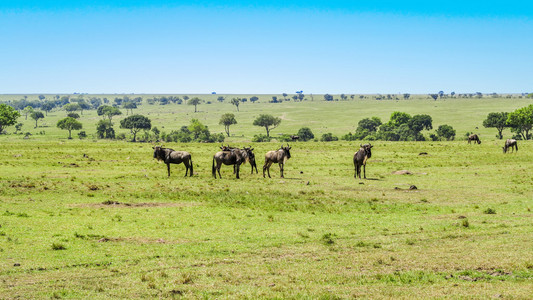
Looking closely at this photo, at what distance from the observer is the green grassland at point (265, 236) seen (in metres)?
12.8

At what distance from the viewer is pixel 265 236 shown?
61.0 ft

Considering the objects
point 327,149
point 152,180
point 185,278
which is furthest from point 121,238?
point 327,149

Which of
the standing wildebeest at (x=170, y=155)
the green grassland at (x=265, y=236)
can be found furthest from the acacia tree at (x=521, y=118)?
the standing wildebeest at (x=170, y=155)

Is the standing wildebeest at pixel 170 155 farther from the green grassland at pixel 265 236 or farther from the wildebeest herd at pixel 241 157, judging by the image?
the green grassland at pixel 265 236

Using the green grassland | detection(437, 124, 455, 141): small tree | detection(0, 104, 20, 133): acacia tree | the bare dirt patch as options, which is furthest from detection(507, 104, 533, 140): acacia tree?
detection(0, 104, 20, 133): acacia tree

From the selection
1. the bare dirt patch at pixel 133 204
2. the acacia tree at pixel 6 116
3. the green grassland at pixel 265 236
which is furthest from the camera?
the acacia tree at pixel 6 116

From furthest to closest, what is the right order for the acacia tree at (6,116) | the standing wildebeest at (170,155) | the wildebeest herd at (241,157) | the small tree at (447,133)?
the small tree at (447,133) → the acacia tree at (6,116) → the standing wildebeest at (170,155) → the wildebeest herd at (241,157)

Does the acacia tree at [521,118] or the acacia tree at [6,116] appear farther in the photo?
the acacia tree at [6,116]

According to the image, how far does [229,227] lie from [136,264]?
617 cm

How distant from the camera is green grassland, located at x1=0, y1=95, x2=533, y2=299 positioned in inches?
503

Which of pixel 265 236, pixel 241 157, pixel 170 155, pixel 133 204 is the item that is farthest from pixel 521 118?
pixel 265 236

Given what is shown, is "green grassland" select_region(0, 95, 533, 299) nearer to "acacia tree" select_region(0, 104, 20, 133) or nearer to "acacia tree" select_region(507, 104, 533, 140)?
"acacia tree" select_region(507, 104, 533, 140)

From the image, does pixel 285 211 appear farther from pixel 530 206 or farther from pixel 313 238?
pixel 530 206

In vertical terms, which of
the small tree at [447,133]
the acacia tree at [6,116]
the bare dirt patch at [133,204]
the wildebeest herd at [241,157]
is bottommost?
the small tree at [447,133]
